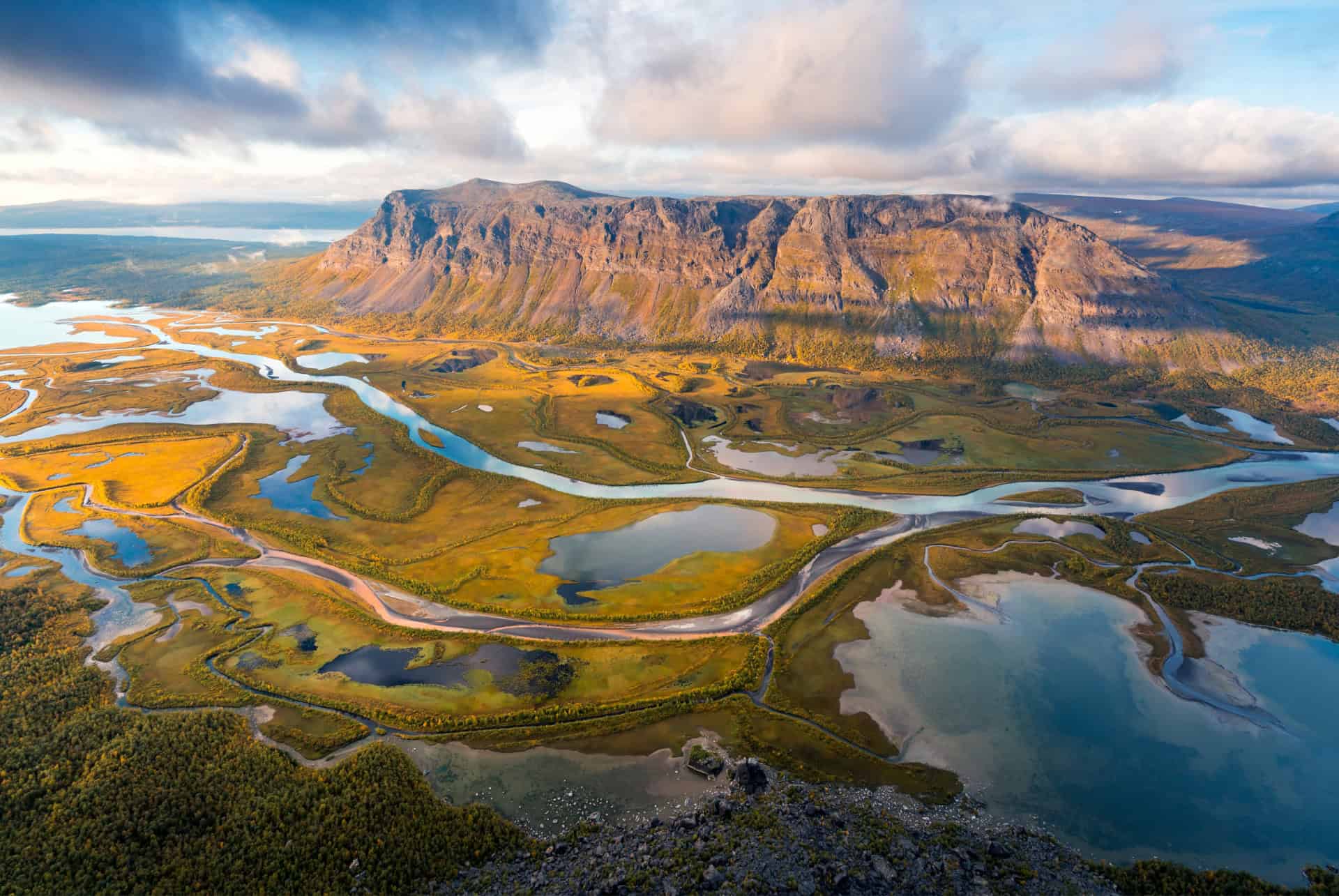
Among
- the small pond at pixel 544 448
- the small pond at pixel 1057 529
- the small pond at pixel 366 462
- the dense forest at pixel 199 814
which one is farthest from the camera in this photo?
the small pond at pixel 544 448

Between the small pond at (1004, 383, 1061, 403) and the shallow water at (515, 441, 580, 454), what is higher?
the small pond at (1004, 383, 1061, 403)

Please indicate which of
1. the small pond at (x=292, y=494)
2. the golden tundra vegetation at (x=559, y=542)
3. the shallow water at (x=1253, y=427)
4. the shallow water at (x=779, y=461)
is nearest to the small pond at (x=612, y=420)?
the golden tundra vegetation at (x=559, y=542)

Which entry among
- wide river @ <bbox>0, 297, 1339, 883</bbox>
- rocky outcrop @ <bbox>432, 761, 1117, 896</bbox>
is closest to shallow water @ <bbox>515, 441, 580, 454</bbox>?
wide river @ <bbox>0, 297, 1339, 883</bbox>

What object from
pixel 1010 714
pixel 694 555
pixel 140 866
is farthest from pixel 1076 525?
pixel 140 866

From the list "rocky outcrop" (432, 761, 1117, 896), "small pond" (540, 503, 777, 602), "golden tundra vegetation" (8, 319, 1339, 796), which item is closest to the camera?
"rocky outcrop" (432, 761, 1117, 896)

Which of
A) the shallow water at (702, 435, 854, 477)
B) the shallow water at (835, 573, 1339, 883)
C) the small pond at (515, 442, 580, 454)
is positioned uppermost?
the small pond at (515, 442, 580, 454)

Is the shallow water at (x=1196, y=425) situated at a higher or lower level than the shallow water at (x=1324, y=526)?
higher

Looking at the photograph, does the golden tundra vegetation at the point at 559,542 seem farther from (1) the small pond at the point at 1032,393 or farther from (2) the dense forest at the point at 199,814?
(1) the small pond at the point at 1032,393

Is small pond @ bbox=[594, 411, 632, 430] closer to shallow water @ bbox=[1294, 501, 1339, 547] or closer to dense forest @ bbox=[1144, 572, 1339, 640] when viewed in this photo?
dense forest @ bbox=[1144, 572, 1339, 640]
